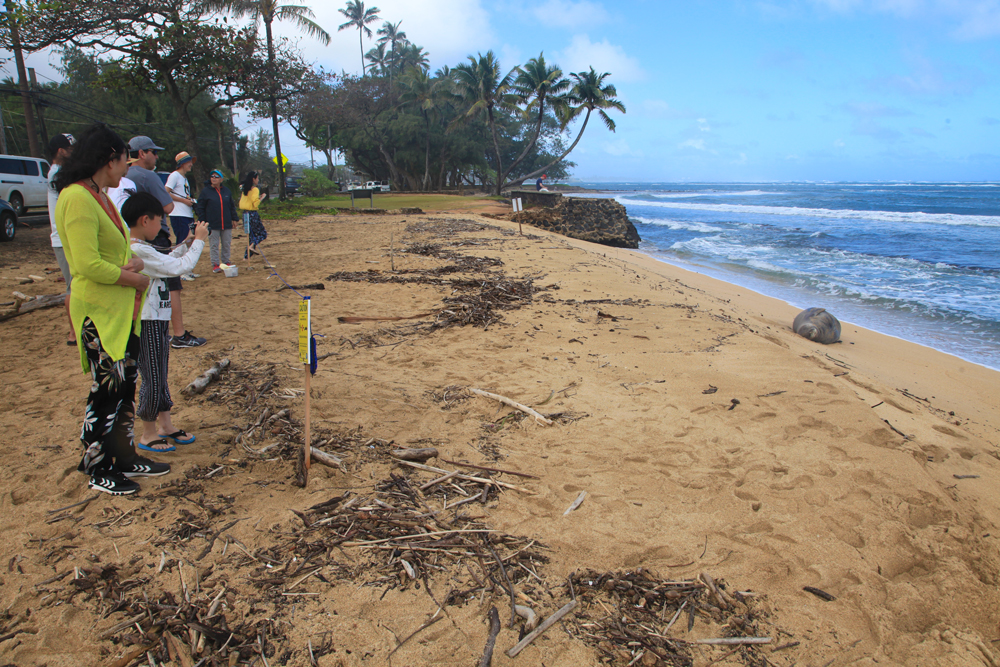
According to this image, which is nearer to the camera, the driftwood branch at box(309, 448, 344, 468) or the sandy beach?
the sandy beach

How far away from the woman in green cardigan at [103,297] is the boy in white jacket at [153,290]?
16 centimetres

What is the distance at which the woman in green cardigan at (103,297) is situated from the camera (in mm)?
2486

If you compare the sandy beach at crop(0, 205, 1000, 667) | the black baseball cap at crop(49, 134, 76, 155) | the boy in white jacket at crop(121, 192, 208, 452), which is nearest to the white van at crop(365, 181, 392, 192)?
the black baseball cap at crop(49, 134, 76, 155)

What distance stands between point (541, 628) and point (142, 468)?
2250 mm

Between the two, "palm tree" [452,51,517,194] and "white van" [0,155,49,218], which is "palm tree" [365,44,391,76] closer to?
"palm tree" [452,51,517,194]

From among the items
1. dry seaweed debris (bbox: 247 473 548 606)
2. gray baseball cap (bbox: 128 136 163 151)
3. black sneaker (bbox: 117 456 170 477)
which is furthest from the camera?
gray baseball cap (bbox: 128 136 163 151)

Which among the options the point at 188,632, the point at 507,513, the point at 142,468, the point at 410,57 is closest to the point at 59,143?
the point at 142,468

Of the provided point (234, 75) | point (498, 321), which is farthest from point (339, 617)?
point (234, 75)

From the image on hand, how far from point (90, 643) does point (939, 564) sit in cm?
375

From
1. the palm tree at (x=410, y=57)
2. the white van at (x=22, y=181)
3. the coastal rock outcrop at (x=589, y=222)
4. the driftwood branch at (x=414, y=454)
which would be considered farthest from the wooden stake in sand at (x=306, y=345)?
the palm tree at (x=410, y=57)

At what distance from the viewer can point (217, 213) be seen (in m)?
7.68

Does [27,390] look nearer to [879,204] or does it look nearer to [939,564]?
[939,564]

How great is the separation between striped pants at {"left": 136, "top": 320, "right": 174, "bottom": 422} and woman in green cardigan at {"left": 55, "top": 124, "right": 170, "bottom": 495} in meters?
0.15

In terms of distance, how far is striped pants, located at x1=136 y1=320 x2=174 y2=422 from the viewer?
296cm
